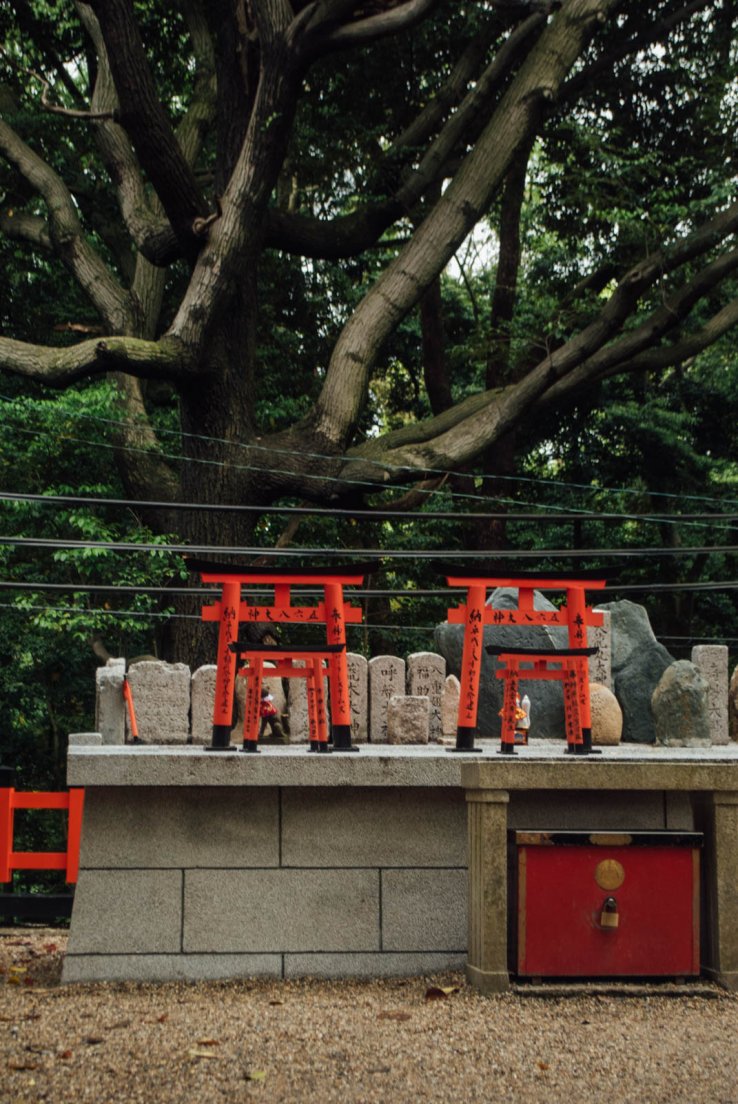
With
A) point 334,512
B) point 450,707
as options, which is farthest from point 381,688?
point 334,512

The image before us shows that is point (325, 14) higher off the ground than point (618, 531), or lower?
higher

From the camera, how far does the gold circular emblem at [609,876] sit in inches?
309

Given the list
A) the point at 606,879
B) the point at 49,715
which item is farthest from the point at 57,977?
the point at 49,715

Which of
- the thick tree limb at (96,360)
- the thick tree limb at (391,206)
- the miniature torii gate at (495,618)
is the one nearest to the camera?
the miniature torii gate at (495,618)

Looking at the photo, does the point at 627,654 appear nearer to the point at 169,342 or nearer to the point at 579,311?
the point at 169,342

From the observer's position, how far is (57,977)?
29.2 ft

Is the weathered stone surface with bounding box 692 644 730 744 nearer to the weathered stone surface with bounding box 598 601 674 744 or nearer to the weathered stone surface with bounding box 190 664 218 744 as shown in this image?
the weathered stone surface with bounding box 598 601 674 744

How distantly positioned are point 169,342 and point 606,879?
985 cm

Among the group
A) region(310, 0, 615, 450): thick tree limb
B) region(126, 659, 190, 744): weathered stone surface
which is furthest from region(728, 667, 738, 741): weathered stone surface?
region(310, 0, 615, 450): thick tree limb

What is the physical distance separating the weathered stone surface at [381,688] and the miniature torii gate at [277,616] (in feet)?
4.71

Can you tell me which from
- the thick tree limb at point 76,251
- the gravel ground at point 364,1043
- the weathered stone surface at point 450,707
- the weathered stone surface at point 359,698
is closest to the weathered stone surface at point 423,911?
the gravel ground at point 364,1043

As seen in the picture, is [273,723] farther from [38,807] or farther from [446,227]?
[446,227]

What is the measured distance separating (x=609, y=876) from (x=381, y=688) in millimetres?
3709

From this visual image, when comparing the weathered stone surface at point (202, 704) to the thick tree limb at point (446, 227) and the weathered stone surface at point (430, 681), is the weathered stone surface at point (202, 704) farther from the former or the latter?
the thick tree limb at point (446, 227)
